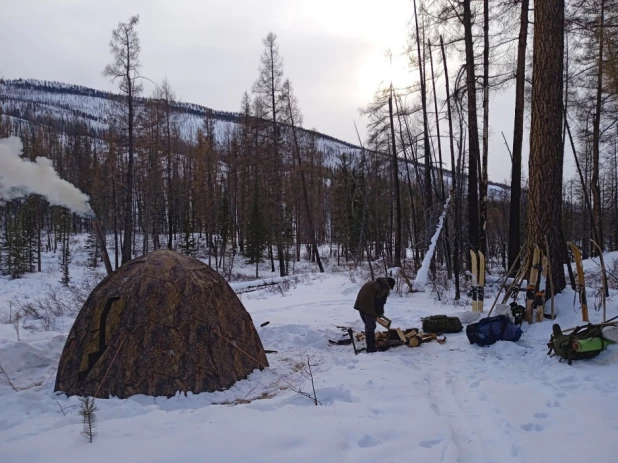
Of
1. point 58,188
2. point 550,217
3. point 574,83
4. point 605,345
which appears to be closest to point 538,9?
point 550,217

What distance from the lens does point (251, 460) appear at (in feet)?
11.5

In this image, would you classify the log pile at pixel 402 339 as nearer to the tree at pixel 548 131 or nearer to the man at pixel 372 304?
the man at pixel 372 304

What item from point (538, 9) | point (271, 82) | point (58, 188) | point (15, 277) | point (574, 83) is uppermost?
point (271, 82)

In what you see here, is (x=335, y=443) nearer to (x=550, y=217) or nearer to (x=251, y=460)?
(x=251, y=460)

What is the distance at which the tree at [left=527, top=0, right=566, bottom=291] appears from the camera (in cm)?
783

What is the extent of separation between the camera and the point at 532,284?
759cm

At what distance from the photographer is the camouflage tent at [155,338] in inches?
213

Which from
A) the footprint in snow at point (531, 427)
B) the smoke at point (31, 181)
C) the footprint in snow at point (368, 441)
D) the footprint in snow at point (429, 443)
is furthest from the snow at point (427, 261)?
the smoke at point (31, 181)

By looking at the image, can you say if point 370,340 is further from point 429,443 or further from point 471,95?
point 471,95

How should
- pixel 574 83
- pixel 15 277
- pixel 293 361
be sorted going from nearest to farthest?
pixel 293 361 → pixel 574 83 → pixel 15 277

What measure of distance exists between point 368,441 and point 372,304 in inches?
147

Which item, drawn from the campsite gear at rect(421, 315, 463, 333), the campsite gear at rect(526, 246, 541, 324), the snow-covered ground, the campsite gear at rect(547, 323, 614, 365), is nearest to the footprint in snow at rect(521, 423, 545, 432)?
the snow-covered ground

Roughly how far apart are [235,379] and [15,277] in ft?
88.9

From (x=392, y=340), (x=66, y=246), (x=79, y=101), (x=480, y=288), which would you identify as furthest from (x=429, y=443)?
(x=79, y=101)
